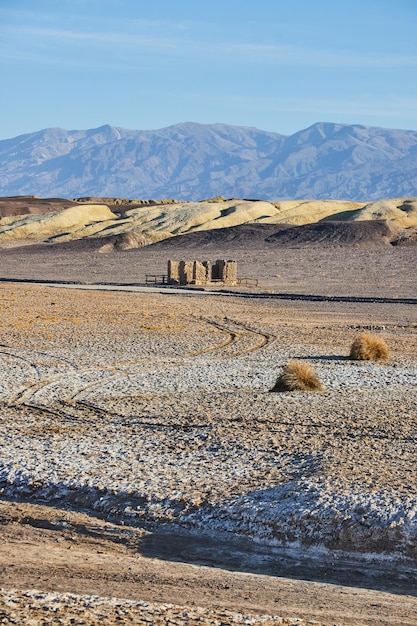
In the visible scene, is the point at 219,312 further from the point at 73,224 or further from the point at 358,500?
the point at 73,224

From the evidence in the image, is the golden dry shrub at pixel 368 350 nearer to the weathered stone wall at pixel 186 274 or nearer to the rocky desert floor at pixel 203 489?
the rocky desert floor at pixel 203 489

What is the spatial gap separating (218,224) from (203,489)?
99798 mm

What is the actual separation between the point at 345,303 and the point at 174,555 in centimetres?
3080

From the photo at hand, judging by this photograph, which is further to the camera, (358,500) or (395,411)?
(395,411)

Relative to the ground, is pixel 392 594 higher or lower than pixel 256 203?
lower

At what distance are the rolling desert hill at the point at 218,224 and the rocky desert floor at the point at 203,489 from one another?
6372 cm

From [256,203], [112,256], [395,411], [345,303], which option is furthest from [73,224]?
[395,411]

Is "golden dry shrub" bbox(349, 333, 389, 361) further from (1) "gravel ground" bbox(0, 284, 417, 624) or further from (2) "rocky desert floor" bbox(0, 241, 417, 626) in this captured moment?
(2) "rocky desert floor" bbox(0, 241, 417, 626)

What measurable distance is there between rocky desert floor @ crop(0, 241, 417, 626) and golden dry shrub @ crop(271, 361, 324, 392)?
398 mm

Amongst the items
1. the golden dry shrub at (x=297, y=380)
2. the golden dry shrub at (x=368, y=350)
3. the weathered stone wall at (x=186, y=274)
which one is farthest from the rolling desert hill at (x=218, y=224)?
the golden dry shrub at (x=297, y=380)

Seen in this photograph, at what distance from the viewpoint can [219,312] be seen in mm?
33344

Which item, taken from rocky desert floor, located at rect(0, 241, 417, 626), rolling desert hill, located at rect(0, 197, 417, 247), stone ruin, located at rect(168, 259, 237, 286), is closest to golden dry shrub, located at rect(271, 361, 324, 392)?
rocky desert floor, located at rect(0, 241, 417, 626)

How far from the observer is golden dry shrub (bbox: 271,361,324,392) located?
15.0 m

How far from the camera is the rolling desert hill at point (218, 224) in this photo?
84.3 m
